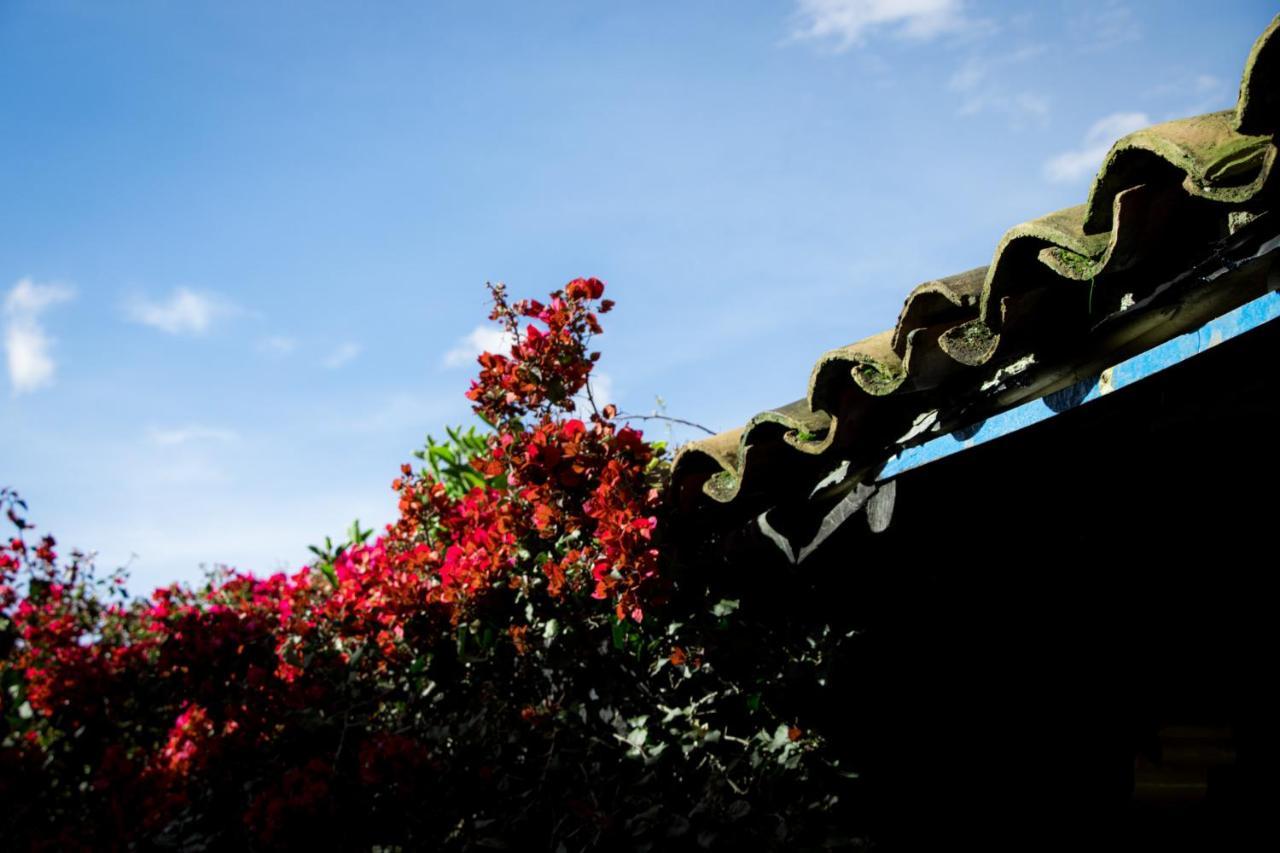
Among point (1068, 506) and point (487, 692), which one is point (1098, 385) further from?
point (487, 692)

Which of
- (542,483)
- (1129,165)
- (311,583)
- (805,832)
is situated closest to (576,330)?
(542,483)

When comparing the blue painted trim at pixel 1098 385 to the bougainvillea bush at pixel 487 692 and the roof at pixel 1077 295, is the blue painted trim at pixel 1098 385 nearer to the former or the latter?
the roof at pixel 1077 295

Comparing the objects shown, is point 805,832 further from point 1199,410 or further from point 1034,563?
point 1199,410

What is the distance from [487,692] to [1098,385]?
266cm

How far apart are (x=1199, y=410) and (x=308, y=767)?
3228mm

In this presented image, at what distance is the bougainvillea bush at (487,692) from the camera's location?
112 inches

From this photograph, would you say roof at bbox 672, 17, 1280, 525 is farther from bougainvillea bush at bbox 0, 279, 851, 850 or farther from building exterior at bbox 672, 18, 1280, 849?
bougainvillea bush at bbox 0, 279, 851, 850

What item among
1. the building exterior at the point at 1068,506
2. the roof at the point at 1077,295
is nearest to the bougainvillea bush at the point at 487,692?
the building exterior at the point at 1068,506

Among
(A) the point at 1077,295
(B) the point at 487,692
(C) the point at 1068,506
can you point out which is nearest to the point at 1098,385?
(A) the point at 1077,295

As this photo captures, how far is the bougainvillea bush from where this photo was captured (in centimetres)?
286

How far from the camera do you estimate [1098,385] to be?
1.54m

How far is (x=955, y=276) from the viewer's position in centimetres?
180

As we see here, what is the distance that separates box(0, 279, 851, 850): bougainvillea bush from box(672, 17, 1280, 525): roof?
0.79 meters

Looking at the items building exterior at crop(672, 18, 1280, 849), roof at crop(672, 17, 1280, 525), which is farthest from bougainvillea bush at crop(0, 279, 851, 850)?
roof at crop(672, 17, 1280, 525)
